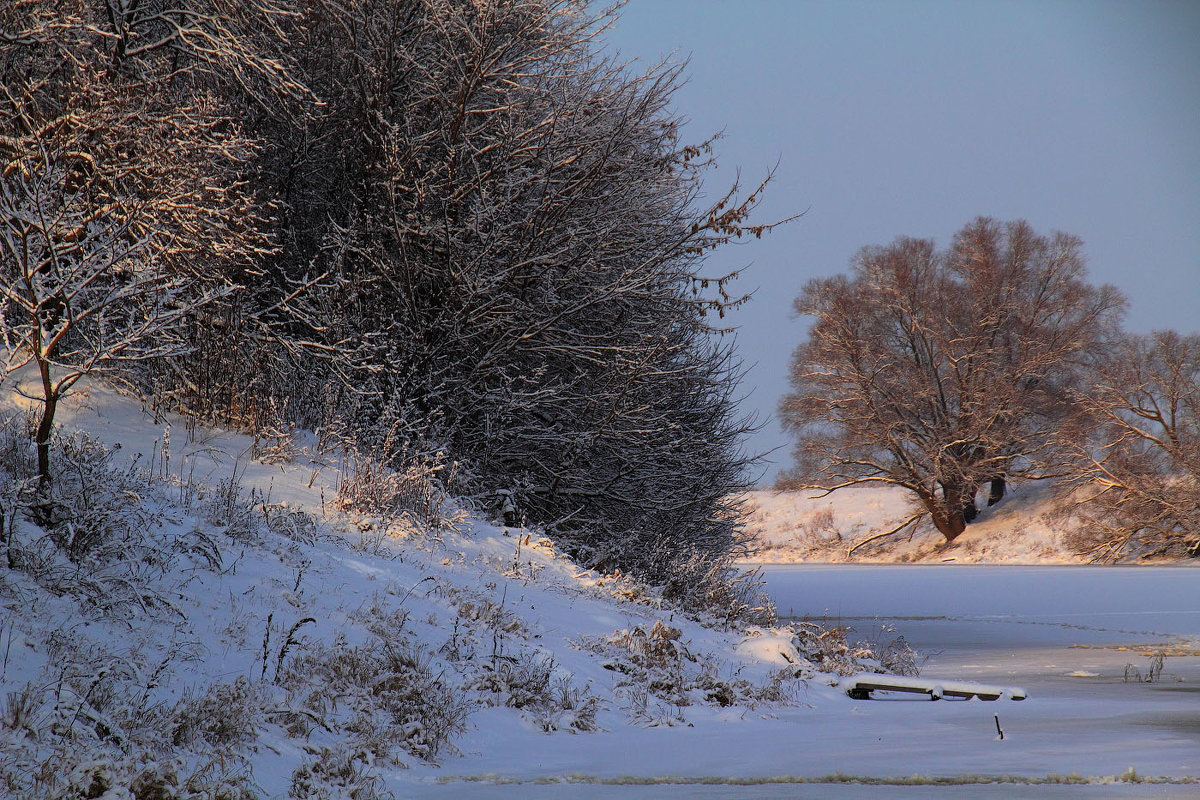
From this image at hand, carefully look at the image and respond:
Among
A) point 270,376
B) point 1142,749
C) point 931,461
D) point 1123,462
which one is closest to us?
point 1142,749

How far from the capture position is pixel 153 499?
6.18m

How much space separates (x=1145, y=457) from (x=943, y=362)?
7712 mm

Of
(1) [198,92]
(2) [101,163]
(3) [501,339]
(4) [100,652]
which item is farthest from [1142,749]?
(1) [198,92]

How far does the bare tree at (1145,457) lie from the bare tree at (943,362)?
11.9 ft

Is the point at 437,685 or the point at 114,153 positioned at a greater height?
the point at 114,153

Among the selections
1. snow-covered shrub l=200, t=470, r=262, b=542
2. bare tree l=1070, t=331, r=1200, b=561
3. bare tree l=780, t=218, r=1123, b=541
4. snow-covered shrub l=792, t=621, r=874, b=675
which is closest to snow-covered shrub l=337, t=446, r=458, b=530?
A: snow-covered shrub l=200, t=470, r=262, b=542

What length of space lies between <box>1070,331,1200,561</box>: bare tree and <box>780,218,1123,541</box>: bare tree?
3.64 meters

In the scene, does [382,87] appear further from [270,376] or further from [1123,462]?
[1123,462]

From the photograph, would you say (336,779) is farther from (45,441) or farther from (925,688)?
(925,688)

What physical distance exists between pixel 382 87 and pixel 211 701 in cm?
847

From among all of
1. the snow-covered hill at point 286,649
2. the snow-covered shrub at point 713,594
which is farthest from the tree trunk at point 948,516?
the snow-covered hill at point 286,649

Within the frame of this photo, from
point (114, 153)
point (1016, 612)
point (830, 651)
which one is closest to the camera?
point (114, 153)

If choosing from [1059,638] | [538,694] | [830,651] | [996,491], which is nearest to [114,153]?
[538,694]

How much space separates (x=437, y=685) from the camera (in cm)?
500
